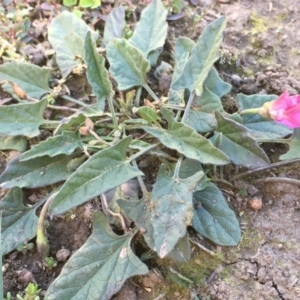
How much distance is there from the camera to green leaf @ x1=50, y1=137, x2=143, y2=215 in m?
1.26

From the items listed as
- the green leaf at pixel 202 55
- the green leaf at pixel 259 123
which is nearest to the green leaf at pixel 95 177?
the green leaf at pixel 202 55

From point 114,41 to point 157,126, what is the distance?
335 millimetres

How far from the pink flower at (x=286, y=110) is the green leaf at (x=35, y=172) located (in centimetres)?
67

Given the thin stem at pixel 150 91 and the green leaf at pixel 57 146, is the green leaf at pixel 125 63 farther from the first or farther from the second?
the green leaf at pixel 57 146

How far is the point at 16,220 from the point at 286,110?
0.89 meters

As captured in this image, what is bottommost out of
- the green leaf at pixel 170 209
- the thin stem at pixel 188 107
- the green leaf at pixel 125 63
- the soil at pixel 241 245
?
the soil at pixel 241 245

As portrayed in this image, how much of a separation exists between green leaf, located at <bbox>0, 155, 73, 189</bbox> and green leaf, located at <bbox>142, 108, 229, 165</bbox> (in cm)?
33

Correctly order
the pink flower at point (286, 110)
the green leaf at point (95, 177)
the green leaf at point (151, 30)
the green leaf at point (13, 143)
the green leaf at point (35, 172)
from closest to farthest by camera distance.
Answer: the green leaf at point (95, 177)
the pink flower at point (286, 110)
the green leaf at point (35, 172)
the green leaf at point (13, 143)
the green leaf at point (151, 30)

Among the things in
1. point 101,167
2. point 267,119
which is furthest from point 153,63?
point 101,167

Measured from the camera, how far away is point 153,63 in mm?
1872

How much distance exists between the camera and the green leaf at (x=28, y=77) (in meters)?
1.75

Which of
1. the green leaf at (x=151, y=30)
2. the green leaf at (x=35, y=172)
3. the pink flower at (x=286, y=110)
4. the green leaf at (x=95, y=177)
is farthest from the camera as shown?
the green leaf at (x=151, y=30)

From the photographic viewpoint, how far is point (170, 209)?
1.35m

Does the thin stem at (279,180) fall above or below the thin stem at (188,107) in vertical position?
below
